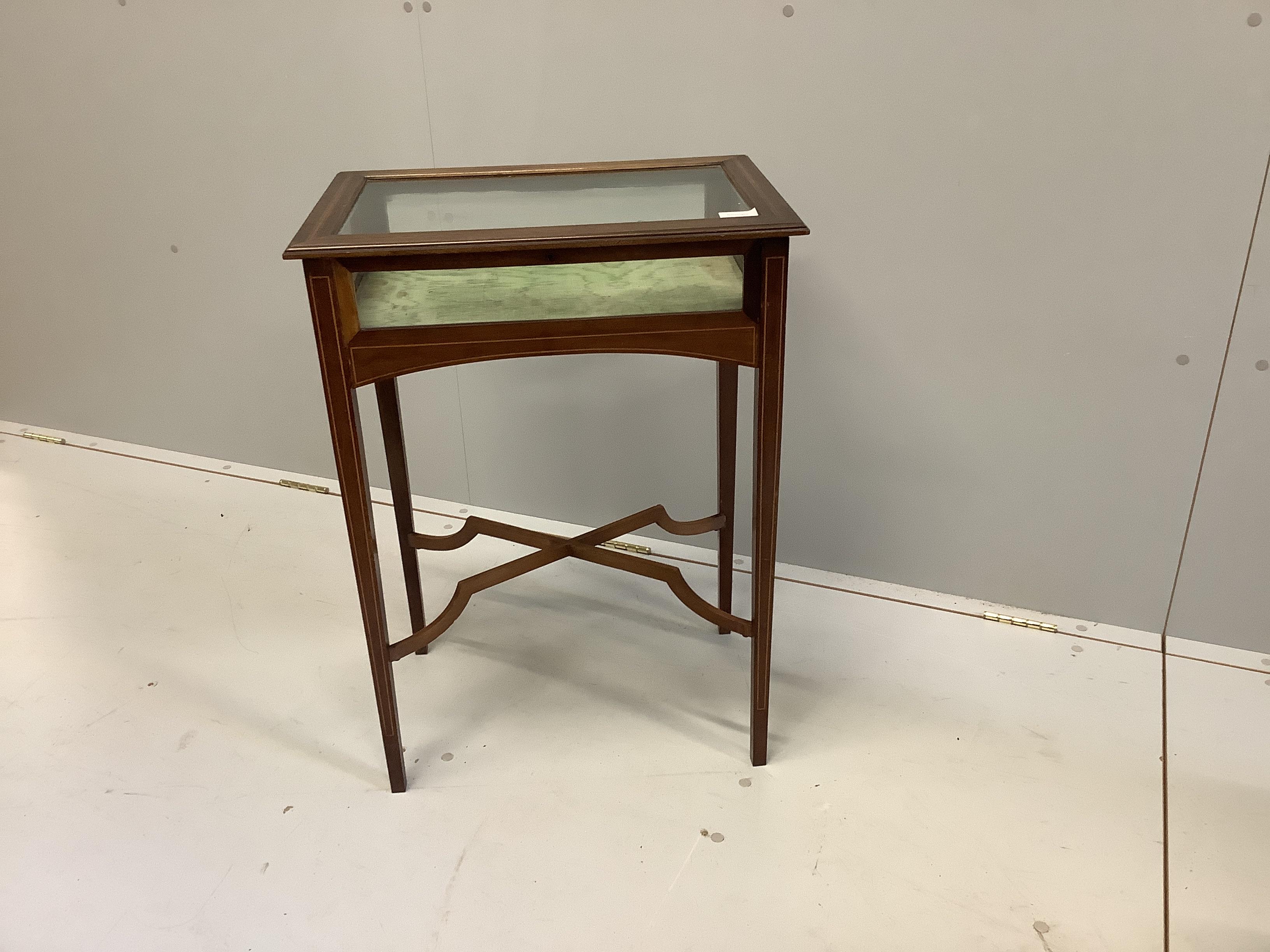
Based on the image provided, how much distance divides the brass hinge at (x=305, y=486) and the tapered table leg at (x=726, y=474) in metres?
1.14

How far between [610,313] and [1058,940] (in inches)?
42.1

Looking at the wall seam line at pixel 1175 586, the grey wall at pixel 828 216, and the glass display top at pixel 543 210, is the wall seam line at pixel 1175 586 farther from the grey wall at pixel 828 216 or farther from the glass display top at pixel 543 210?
the glass display top at pixel 543 210

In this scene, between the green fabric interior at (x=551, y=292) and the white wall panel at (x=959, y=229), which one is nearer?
the green fabric interior at (x=551, y=292)

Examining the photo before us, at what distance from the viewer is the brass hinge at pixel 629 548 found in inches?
87.7

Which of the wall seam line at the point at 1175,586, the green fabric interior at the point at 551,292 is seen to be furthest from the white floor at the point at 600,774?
the green fabric interior at the point at 551,292

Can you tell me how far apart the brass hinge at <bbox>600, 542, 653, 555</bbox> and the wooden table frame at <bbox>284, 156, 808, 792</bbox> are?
0.67 metres

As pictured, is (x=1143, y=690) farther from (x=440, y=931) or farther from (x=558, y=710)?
(x=440, y=931)

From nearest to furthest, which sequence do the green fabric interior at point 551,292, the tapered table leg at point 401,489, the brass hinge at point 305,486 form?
the green fabric interior at point 551,292, the tapered table leg at point 401,489, the brass hinge at point 305,486

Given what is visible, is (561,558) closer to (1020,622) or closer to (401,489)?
(401,489)

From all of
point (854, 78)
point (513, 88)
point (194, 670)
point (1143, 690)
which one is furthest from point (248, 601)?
point (1143, 690)

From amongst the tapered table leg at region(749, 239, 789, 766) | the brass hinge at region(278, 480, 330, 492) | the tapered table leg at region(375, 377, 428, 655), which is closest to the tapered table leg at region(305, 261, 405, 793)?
the tapered table leg at region(375, 377, 428, 655)

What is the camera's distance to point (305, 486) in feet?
8.32

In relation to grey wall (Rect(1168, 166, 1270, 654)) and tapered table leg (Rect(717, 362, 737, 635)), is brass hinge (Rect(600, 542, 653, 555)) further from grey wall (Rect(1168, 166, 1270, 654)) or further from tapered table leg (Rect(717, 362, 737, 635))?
grey wall (Rect(1168, 166, 1270, 654))

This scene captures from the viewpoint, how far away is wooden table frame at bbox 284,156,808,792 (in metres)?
1.22
